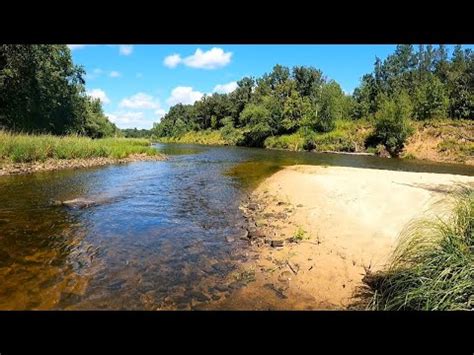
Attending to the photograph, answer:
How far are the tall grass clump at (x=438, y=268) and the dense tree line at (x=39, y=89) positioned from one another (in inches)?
1200

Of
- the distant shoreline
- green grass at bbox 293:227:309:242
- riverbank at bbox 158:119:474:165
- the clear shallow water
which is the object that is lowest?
the clear shallow water

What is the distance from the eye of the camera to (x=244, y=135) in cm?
6650

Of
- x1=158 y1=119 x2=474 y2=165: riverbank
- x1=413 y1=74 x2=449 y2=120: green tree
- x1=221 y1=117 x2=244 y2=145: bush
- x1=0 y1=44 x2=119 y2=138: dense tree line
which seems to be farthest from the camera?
x1=221 y1=117 x2=244 y2=145: bush

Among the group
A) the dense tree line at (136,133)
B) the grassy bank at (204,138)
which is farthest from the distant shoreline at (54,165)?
the dense tree line at (136,133)

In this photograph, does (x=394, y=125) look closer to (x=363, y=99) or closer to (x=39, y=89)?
(x=363, y=99)

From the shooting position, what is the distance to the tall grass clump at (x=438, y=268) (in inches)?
130

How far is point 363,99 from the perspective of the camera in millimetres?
65062

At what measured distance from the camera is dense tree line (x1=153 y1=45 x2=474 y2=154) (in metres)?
43.2

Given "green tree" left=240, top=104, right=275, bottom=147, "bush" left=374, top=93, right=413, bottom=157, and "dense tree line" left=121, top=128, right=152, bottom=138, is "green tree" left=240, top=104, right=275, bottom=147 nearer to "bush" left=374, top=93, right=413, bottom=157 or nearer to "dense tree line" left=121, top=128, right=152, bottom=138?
→ "bush" left=374, top=93, right=413, bottom=157

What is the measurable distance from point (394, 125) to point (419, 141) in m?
3.20

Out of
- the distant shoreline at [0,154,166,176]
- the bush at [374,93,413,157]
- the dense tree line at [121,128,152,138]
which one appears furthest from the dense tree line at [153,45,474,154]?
the dense tree line at [121,128,152,138]

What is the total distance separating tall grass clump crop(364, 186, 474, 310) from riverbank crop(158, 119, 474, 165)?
105 feet

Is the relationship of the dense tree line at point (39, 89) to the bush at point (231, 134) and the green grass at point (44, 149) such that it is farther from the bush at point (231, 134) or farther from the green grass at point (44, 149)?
the bush at point (231, 134)
